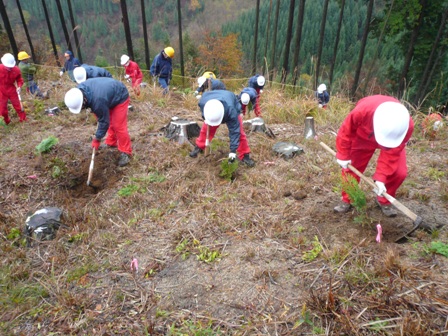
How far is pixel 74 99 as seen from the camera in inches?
160

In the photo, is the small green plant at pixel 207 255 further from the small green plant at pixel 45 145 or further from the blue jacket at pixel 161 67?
the blue jacket at pixel 161 67

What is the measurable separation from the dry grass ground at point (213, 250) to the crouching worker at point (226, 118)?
0.97ft

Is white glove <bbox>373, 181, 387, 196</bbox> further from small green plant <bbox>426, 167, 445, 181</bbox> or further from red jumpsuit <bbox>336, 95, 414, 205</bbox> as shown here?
small green plant <bbox>426, 167, 445, 181</bbox>

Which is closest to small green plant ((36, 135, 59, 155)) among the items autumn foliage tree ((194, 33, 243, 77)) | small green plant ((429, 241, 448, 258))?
small green plant ((429, 241, 448, 258))

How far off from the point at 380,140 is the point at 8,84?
7.00 m

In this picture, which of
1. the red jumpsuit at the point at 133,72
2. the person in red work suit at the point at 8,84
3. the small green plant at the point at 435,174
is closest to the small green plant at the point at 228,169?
the small green plant at the point at 435,174

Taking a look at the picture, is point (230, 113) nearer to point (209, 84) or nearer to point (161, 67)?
point (209, 84)

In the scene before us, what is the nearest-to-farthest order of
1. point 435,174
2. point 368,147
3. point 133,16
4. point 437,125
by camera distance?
point 368,147
point 435,174
point 437,125
point 133,16

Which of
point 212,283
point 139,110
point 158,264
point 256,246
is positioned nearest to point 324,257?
point 256,246

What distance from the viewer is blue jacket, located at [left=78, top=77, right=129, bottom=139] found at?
172 inches

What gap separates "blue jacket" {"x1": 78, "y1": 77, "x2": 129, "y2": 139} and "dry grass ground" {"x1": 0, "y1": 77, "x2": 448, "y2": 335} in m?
0.65

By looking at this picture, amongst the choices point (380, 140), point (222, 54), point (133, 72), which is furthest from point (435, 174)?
point (222, 54)

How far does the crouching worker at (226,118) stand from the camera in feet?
13.3

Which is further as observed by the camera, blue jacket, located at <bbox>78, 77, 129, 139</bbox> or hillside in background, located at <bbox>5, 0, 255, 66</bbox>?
hillside in background, located at <bbox>5, 0, 255, 66</bbox>
